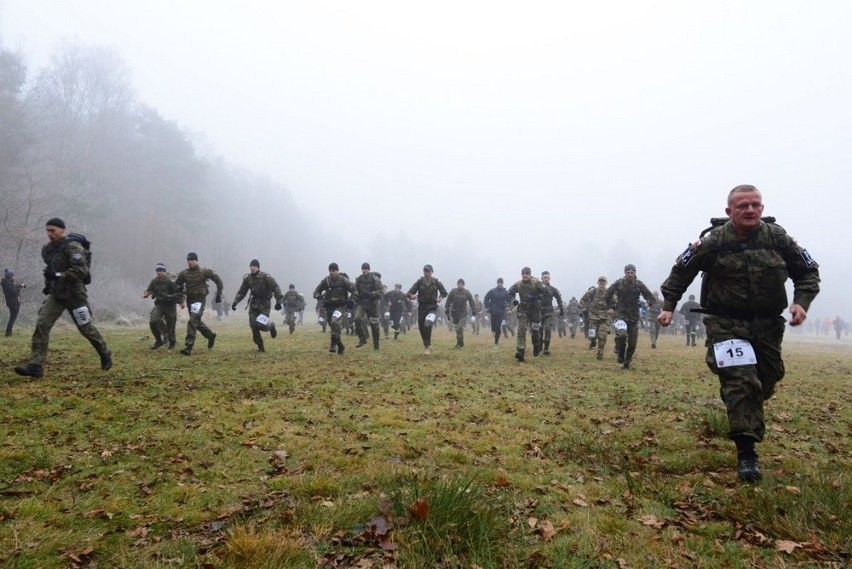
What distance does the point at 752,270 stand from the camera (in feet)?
Answer: 14.7

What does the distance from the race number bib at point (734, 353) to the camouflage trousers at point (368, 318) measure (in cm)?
1137

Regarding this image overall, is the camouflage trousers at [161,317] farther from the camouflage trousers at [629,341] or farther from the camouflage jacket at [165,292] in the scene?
the camouflage trousers at [629,341]

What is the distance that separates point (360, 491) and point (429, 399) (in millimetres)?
3926

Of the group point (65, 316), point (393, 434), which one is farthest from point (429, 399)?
point (65, 316)

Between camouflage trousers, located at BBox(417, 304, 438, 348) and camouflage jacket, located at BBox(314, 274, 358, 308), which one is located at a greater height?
camouflage jacket, located at BBox(314, 274, 358, 308)

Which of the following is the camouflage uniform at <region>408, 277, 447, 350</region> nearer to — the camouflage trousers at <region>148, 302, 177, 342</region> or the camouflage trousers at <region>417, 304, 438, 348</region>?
the camouflage trousers at <region>417, 304, 438, 348</region>

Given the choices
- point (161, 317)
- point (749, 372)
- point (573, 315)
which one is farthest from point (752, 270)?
point (573, 315)

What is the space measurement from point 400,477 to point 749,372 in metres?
3.21

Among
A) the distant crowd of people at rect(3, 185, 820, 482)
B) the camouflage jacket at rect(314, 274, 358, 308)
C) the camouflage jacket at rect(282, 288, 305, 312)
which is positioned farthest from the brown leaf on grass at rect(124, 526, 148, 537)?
the camouflage jacket at rect(282, 288, 305, 312)

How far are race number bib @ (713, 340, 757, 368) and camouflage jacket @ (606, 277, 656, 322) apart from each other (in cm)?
868

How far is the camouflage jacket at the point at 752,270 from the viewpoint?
4.48m

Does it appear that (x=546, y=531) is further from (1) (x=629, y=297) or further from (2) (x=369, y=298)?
(2) (x=369, y=298)

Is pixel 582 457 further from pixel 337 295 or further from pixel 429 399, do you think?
pixel 337 295

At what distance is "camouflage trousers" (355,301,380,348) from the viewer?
605 inches
